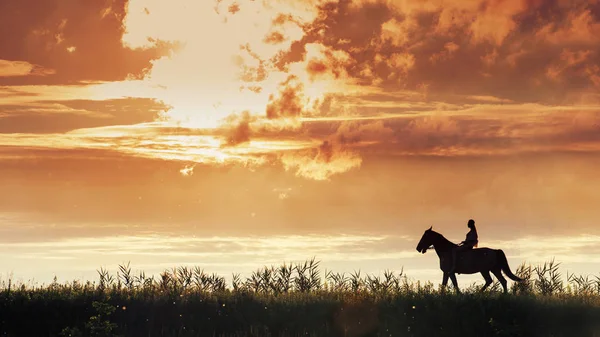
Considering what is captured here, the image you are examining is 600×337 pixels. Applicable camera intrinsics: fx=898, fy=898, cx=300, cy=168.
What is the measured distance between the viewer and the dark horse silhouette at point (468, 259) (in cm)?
3147

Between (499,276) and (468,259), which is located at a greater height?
(468,259)

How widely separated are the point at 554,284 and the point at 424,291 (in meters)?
5.60

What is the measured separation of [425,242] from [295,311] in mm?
6821

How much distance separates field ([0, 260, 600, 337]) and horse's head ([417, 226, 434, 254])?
2324mm

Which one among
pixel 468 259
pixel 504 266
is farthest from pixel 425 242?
pixel 504 266

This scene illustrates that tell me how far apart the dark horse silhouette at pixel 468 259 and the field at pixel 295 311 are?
5.96 ft

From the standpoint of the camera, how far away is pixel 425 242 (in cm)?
3181

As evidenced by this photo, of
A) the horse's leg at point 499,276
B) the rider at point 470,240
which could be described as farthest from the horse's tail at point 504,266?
the rider at point 470,240

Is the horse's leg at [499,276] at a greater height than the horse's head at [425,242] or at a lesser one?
lesser

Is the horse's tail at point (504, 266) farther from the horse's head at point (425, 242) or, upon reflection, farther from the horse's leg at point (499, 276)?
the horse's head at point (425, 242)

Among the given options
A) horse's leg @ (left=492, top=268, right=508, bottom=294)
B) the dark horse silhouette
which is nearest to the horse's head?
the dark horse silhouette

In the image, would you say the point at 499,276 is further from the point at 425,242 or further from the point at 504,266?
the point at 425,242

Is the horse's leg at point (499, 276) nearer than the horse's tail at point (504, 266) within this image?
Yes

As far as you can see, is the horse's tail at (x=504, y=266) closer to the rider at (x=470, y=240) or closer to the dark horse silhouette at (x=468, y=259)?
the dark horse silhouette at (x=468, y=259)
